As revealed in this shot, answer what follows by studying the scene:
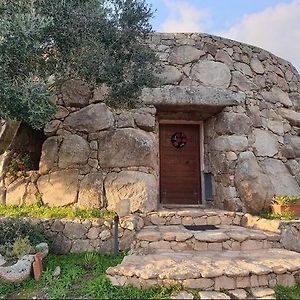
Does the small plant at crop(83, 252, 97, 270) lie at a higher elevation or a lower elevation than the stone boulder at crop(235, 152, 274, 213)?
lower

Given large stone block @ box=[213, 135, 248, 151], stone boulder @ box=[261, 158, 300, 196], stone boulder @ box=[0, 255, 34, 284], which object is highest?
large stone block @ box=[213, 135, 248, 151]

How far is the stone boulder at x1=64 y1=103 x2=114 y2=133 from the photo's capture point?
18.9 ft

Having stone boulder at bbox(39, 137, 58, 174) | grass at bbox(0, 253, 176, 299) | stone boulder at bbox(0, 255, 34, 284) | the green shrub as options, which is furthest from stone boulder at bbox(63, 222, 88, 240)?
stone boulder at bbox(39, 137, 58, 174)

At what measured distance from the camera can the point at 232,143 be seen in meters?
6.14

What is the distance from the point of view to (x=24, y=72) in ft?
13.4

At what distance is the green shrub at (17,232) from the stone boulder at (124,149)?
1.57 metres

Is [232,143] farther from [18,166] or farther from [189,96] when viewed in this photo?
[18,166]

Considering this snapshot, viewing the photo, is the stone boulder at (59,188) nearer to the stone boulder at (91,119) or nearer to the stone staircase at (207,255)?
the stone boulder at (91,119)

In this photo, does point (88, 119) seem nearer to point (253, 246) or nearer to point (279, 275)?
point (253, 246)

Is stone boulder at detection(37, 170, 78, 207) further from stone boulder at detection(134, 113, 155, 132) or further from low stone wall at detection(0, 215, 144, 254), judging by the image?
stone boulder at detection(134, 113, 155, 132)

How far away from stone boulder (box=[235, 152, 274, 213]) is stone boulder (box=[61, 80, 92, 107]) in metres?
3.00

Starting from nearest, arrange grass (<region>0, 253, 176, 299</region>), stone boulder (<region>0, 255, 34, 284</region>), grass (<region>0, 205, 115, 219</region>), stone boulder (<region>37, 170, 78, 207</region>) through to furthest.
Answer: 1. grass (<region>0, 253, 176, 299</region>)
2. stone boulder (<region>0, 255, 34, 284</region>)
3. grass (<region>0, 205, 115, 219</region>)
4. stone boulder (<region>37, 170, 78, 207</region>)

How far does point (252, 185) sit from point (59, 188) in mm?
3324

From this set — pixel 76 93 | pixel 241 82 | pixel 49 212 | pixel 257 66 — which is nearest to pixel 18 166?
pixel 49 212
